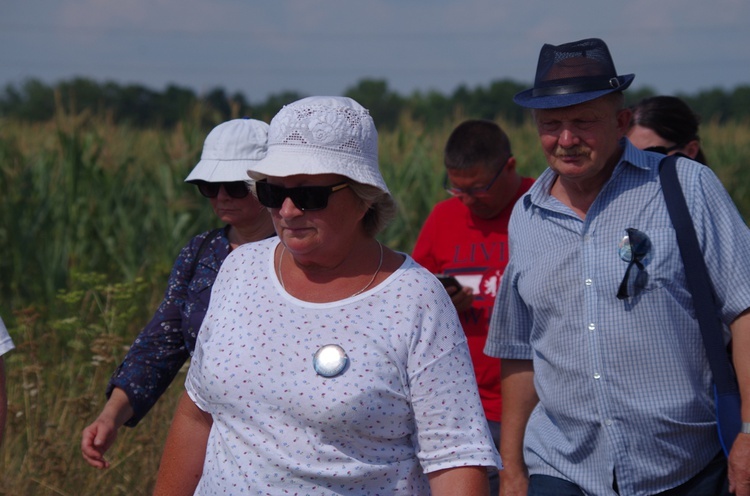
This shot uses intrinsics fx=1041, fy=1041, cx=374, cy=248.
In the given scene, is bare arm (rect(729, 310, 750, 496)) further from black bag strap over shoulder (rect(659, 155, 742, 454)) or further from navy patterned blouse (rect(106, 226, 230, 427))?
navy patterned blouse (rect(106, 226, 230, 427))

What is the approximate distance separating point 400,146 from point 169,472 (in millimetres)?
10734

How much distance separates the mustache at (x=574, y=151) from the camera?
3178 millimetres

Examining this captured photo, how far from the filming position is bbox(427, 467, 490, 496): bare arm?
2461 millimetres

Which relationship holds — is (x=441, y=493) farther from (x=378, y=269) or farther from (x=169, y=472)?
(x=169, y=472)

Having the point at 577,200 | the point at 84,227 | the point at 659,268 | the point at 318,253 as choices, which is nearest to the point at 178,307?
the point at 318,253

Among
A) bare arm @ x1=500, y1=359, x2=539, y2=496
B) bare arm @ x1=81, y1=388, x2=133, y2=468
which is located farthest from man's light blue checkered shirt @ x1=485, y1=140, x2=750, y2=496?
bare arm @ x1=81, y1=388, x2=133, y2=468

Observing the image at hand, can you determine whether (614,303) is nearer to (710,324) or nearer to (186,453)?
(710,324)

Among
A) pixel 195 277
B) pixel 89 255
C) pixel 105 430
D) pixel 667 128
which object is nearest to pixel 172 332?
pixel 195 277

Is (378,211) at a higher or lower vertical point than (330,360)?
higher

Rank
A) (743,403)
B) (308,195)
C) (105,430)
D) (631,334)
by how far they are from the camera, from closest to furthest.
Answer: (308,195)
(743,403)
(631,334)
(105,430)

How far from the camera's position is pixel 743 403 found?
294 centimetres

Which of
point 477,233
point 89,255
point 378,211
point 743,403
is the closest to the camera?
point 378,211

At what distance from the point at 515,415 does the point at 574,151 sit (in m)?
1.03

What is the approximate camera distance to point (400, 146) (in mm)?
13375
